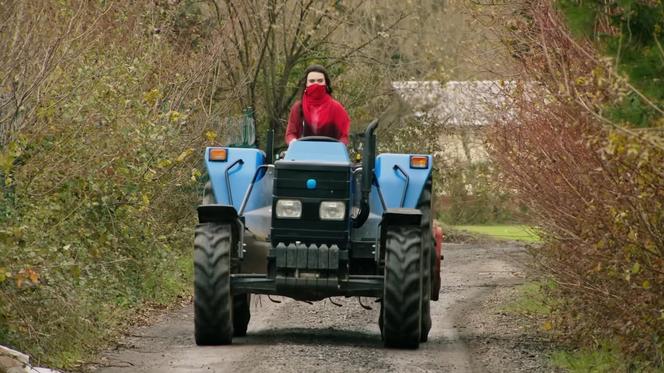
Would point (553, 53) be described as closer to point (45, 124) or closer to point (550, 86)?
point (550, 86)

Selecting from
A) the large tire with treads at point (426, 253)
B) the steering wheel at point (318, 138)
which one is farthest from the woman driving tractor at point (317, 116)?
the large tire with treads at point (426, 253)

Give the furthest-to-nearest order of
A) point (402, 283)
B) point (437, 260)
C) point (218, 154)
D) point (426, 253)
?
point (437, 260)
point (218, 154)
point (426, 253)
point (402, 283)

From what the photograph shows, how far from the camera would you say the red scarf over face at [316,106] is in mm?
14141

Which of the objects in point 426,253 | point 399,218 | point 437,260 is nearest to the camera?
point 399,218

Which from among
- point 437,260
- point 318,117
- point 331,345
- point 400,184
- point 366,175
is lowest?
point 331,345

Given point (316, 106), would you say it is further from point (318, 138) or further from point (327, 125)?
point (318, 138)

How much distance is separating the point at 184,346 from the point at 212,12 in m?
15.1

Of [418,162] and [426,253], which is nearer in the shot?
[426,253]

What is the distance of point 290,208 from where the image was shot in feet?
42.5

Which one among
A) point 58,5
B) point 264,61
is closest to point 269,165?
point 58,5

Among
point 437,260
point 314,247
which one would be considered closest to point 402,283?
point 314,247

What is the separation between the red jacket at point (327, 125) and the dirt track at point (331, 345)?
188cm

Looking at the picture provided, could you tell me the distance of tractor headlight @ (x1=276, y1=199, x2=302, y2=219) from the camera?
12945 millimetres

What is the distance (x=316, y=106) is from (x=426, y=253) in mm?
1765
